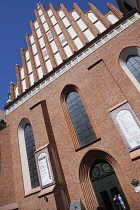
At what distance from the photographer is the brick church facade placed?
7.32m

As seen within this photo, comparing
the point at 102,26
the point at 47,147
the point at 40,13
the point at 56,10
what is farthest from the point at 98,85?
the point at 40,13

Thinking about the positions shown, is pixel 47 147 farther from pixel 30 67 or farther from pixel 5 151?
pixel 30 67

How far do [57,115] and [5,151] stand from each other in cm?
463

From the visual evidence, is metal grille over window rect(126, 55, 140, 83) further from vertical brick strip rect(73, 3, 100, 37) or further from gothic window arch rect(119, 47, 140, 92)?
vertical brick strip rect(73, 3, 100, 37)

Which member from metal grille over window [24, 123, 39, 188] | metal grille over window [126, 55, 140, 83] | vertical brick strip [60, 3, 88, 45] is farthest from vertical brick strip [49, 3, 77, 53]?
metal grille over window [24, 123, 39, 188]

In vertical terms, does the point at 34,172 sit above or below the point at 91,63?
below

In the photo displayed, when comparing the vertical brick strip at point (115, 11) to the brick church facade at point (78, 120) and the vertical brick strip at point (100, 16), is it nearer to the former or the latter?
the brick church facade at point (78, 120)

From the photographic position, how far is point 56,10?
584 inches

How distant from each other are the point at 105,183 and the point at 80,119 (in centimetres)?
344

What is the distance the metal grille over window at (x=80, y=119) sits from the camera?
8.63 m

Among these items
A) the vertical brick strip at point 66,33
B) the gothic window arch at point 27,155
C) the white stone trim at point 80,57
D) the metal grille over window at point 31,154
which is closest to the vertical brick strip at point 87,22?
the white stone trim at point 80,57

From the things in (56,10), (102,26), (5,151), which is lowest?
(5,151)

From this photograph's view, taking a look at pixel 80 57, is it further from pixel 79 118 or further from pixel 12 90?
pixel 12 90

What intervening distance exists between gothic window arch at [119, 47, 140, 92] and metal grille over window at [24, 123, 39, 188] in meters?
7.13
